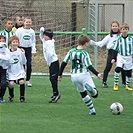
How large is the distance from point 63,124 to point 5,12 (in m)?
11.3

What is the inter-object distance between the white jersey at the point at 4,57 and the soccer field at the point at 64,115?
0.75 meters

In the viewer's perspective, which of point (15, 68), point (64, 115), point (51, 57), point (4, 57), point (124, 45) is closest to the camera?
point (64, 115)

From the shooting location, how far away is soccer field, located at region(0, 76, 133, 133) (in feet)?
31.4

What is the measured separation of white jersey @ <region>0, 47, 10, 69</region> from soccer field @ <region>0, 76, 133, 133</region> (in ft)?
2.46

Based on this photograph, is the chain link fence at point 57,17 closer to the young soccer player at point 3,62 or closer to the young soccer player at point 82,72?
the young soccer player at point 3,62

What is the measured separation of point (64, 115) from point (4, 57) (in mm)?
2013

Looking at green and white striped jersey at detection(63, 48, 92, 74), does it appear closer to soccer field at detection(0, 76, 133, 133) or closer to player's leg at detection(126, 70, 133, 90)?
soccer field at detection(0, 76, 133, 133)

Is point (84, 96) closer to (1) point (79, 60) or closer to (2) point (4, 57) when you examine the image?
(1) point (79, 60)

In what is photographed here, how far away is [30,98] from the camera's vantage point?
43.3ft

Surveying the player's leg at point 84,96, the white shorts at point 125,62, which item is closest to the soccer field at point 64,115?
the player's leg at point 84,96

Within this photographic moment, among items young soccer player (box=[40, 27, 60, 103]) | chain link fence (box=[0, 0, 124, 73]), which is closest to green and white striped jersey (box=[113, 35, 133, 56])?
young soccer player (box=[40, 27, 60, 103])

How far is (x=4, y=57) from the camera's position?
12.2 m

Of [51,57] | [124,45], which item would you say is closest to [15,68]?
[51,57]

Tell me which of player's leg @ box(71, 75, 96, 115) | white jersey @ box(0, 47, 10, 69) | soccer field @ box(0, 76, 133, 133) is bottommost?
soccer field @ box(0, 76, 133, 133)
